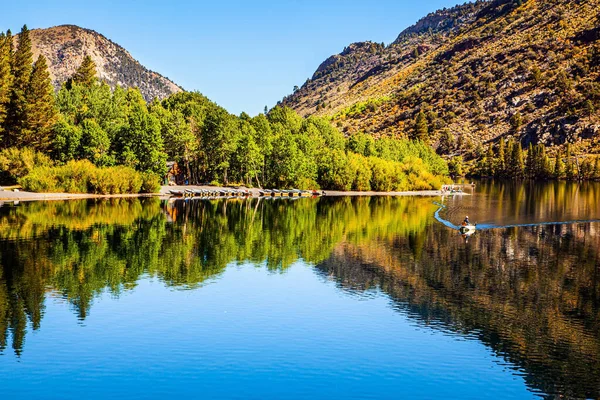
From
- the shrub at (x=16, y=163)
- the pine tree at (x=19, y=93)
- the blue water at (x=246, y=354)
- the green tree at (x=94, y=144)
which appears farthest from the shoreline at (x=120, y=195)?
the blue water at (x=246, y=354)

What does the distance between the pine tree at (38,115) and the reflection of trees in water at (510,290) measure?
270 ft

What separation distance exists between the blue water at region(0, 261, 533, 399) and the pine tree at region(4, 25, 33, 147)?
92514 mm

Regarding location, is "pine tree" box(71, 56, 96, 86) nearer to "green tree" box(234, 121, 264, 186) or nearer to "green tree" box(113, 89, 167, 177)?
→ "green tree" box(113, 89, 167, 177)

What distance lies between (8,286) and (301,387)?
22581 mm

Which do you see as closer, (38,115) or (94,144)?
(38,115)

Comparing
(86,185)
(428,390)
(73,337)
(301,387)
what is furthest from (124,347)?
(86,185)

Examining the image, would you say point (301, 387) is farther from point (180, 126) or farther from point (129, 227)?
point (180, 126)

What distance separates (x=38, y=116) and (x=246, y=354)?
105 m

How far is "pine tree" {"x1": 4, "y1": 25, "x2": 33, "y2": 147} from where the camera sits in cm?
11544

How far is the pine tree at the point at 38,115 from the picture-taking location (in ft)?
380

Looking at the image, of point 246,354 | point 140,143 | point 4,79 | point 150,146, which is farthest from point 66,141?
point 246,354

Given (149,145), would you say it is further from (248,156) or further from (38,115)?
(248,156)

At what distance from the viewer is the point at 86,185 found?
361 ft

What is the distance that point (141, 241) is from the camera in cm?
5675
